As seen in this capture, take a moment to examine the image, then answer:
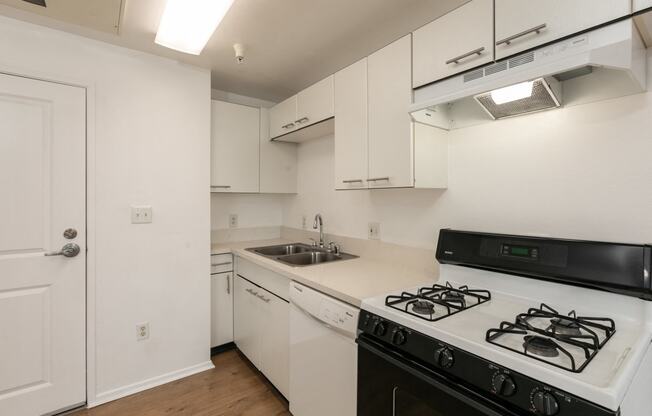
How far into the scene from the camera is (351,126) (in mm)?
1859

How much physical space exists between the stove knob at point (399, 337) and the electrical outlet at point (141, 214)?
1.83 meters

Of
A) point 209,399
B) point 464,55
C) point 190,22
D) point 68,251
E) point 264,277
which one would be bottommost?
point 209,399

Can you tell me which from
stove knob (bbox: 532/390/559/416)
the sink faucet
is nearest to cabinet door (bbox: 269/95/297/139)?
the sink faucet

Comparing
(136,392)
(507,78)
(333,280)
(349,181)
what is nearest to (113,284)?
(136,392)

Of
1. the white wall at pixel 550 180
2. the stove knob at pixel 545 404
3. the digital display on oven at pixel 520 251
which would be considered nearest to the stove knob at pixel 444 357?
the stove knob at pixel 545 404

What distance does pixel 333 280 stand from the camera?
1.58 meters

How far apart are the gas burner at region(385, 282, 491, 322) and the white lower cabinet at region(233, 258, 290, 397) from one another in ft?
2.60

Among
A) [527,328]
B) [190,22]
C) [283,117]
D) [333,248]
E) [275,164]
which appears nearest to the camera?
[527,328]

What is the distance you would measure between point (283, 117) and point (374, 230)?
1221 mm

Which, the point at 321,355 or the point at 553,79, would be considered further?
the point at 321,355

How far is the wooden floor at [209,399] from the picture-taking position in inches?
74.4

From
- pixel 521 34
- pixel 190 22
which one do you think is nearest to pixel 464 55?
pixel 521 34

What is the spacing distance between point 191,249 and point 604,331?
2308 mm

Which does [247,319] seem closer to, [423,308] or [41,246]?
[41,246]
